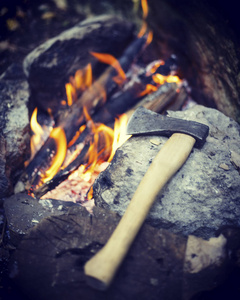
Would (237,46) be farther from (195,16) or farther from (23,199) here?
(23,199)

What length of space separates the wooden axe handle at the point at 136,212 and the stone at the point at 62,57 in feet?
5.73

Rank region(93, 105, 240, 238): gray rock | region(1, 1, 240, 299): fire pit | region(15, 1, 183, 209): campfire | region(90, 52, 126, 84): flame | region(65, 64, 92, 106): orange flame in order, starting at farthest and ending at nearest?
region(90, 52, 126, 84): flame
region(65, 64, 92, 106): orange flame
region(15, 1, 183, 209): campfire
region(93, 105, 240, 238): gray rock
region(1, 1, 240, 299): fire pit

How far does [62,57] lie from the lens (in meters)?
2.72

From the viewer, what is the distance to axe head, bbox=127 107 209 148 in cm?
177

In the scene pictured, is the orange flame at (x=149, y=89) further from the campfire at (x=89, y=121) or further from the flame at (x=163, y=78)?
the flame at (x=163, y=78)

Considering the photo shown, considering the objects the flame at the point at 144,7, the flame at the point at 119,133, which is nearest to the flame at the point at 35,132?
the flame at the point at 119,133

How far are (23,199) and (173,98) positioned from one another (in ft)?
6.94

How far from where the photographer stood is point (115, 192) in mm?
1688

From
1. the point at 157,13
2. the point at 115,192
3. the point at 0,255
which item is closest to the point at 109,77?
the point at 157,13

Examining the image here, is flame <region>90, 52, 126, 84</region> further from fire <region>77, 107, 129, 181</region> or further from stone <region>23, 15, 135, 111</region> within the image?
fire <region>77, 107, 129, 181</region>

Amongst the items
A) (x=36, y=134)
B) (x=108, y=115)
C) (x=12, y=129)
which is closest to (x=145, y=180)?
(x=108, y=115)

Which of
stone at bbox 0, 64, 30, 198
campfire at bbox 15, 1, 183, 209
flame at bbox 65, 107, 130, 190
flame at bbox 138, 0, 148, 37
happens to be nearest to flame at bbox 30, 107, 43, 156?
campfire at bbox 15, 1, 183, 209

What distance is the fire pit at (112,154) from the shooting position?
133 cm

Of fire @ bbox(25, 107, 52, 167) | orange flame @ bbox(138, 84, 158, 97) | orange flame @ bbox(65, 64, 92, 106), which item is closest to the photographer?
fire @ bbox(25, 107, 52, 167)
